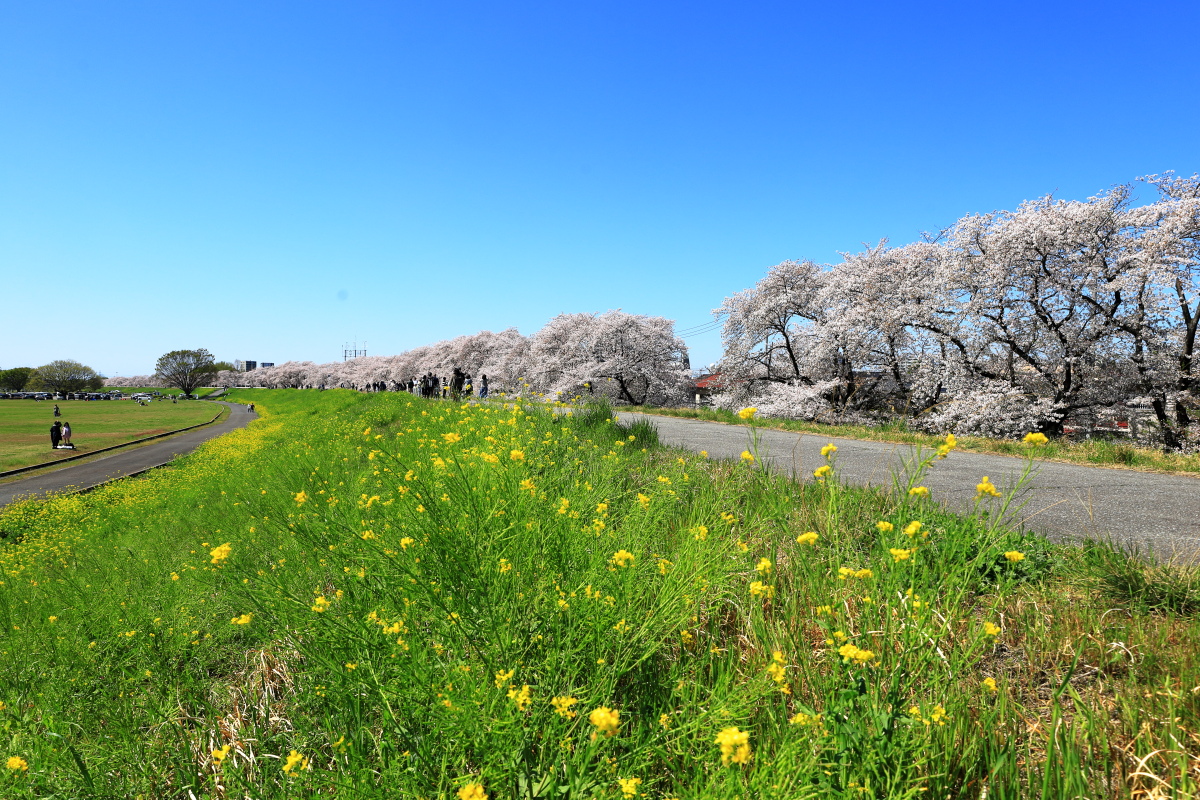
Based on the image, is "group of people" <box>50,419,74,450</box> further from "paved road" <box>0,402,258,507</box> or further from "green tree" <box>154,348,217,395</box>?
"green tree" <box>154,348,217,395</box>

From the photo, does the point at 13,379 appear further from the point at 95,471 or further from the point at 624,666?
the point at 624,666

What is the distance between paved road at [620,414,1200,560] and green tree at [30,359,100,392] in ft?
591

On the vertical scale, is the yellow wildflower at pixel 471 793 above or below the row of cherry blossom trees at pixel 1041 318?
below

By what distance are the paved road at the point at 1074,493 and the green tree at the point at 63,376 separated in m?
180

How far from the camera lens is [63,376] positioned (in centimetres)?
13338

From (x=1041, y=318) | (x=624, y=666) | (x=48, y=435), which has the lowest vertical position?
(x=48, y=435)

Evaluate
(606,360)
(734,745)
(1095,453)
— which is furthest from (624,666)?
(606,360)

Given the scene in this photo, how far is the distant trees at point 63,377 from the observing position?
129875 millimetres

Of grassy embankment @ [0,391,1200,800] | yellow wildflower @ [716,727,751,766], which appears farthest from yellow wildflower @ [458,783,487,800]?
yellow wildflower @ [716,727,751,766]

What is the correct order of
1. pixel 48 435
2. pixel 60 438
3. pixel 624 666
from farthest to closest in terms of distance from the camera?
pixel 48 435, pixel 60 438, pixel 624 666

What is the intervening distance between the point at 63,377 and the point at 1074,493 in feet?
617

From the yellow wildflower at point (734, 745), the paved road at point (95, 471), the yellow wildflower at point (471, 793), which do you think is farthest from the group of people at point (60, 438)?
the yellow wildflower at point (734, 745)

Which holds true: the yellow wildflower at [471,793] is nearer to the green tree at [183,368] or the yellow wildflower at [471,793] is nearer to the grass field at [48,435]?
the grass field at [48,435]

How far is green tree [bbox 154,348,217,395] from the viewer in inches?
6014
